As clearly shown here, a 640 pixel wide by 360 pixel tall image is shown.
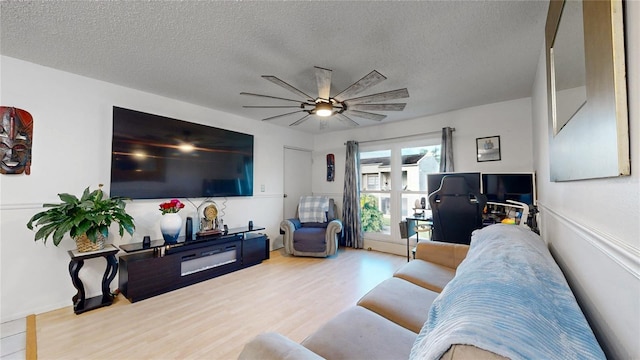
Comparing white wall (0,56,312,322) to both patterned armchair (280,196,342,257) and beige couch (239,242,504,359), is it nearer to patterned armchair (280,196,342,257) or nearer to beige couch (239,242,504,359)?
patterned armchair (280,196,342,257)

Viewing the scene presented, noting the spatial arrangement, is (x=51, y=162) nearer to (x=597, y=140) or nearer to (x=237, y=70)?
(x=237, y=70)

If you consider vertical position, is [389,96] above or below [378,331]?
above

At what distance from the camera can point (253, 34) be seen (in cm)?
195

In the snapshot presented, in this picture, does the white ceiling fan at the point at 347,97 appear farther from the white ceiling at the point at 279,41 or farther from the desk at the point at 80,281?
the desk at the point at 80,281

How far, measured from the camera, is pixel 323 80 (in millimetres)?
2258

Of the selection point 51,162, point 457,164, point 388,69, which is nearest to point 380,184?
point 457,164

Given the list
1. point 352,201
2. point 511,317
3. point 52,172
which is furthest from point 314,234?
point 511,317

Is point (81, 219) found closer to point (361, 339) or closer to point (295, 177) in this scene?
point (361, 339)

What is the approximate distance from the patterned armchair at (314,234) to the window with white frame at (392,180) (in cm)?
91

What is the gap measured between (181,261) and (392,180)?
12.0 feet

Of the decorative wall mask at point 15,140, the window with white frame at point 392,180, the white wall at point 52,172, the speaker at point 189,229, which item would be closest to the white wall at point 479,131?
the window with white frame at point 392,180

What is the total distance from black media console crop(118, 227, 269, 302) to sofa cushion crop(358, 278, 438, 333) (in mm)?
2399

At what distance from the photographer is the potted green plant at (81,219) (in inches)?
86.7

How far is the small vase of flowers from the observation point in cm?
294
